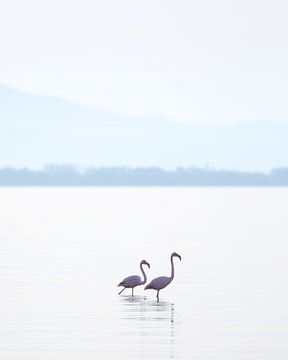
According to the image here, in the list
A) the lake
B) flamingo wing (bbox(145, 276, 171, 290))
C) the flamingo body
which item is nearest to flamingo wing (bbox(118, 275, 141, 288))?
the flamingo body

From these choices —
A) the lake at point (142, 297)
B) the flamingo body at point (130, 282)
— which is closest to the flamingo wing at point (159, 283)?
the lake at point (142, 297)

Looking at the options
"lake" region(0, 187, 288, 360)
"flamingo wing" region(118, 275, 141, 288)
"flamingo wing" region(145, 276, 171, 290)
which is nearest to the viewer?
"lake" region(0, 187, 288, 360)

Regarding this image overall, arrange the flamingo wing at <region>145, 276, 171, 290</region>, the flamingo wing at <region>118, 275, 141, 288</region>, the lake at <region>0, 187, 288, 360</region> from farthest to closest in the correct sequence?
the flamingo wing at <region>118, 275, 141, 288</region>
the flamingo wing at <region>145, 276, 171, 290</region>
the lake at <region>0, 187, 288, 360</region>

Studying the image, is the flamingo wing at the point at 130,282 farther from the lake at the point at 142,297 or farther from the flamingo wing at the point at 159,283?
the flamingo wing at the point at 159,283

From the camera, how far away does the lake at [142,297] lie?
20203 millimetres

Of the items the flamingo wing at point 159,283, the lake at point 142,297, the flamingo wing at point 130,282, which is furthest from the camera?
the flamingo wing at point 130,282

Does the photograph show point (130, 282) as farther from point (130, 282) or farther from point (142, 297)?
point (142, 297)

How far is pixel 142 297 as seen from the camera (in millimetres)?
27562

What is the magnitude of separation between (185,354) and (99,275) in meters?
11.9

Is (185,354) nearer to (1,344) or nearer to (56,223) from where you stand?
(1,344)

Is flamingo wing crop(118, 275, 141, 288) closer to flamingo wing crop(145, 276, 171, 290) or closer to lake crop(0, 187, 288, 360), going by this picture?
lake crop(0, 187, 288, 360)

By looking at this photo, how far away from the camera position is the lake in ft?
66.3

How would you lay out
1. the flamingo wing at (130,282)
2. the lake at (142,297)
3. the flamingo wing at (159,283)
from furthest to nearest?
the flamingo wing at (130,282) → the flamingo wing at (159,283) → the lake at (142,297)

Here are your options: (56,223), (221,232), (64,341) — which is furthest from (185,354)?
(56,223)
